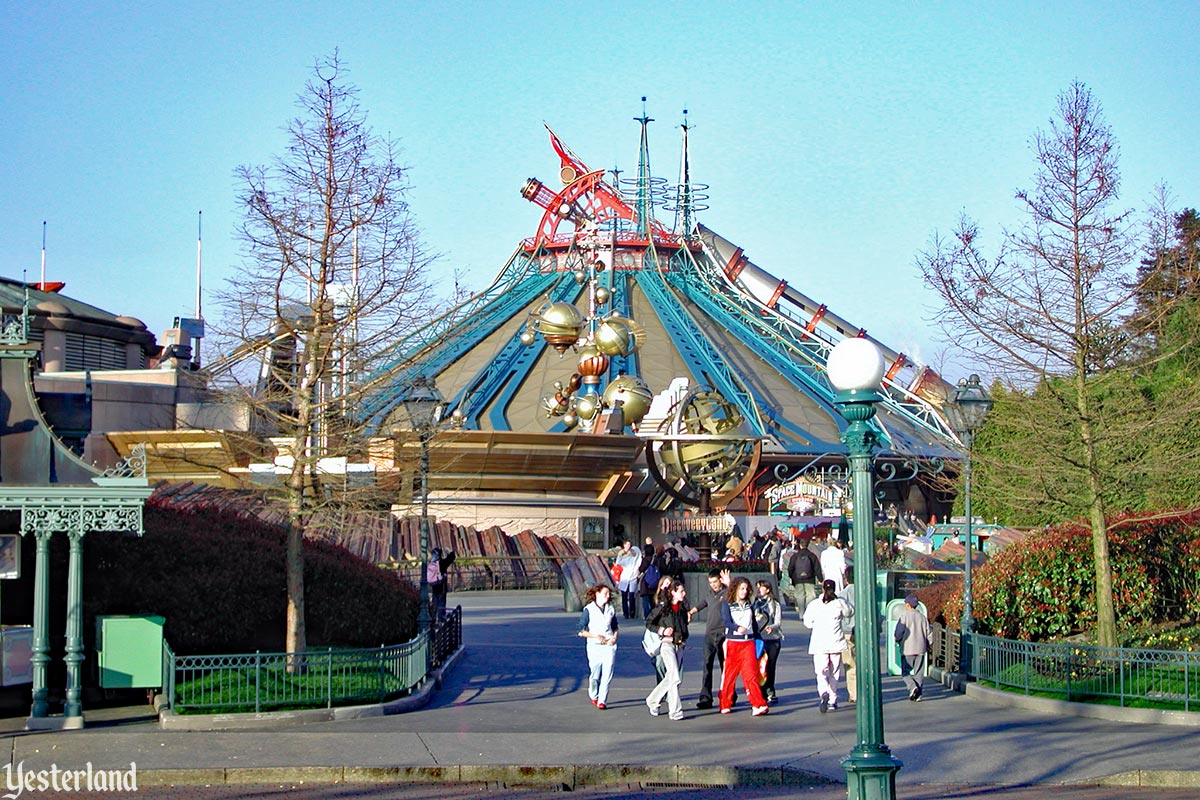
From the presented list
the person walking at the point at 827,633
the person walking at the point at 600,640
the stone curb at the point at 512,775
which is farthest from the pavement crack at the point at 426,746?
the person walking at the point at 827,633

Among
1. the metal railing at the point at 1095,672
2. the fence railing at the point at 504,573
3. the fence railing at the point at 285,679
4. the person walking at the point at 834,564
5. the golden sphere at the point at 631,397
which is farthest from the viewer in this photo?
the golden sphere at the point at 631,397

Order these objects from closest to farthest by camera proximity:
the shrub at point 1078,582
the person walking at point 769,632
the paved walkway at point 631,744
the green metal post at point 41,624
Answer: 1. the paved walkway at point 631,744
2. the green metal post at point 41,624
3. the person walking at point 769,632
4. the shrub at point 1078,582

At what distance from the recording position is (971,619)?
1994cm

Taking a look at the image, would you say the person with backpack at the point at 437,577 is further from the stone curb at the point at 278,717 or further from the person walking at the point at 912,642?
the person walking at the point at 912,642

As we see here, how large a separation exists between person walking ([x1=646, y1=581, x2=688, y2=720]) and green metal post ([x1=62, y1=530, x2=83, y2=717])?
20.5 feet

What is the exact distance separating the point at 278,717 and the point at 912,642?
795 cm

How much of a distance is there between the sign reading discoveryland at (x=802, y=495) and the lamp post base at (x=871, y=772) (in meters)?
43.6

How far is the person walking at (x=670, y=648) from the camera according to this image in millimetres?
16422

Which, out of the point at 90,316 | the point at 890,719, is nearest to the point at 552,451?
the point at 90,316

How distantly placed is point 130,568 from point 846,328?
193 ft

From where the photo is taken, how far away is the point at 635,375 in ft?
199

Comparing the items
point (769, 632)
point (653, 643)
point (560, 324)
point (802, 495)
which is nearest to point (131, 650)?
point (653, 643)

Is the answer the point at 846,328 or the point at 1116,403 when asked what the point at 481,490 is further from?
the point at 846,328

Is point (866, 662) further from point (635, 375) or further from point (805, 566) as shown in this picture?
point (635, 375)
